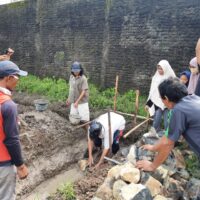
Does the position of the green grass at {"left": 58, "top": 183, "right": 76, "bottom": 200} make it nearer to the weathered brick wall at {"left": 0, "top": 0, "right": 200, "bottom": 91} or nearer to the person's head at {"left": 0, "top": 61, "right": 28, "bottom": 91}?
the person's head at {"left": 0, "top": 61, "right": 28, "bottom": 91}

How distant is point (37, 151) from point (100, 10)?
5.54 metres

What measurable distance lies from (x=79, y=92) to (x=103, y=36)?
3.39m

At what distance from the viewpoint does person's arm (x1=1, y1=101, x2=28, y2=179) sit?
2.89 m

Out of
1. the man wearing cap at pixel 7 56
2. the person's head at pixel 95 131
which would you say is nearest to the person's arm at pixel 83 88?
the person's head at pixel 95 131

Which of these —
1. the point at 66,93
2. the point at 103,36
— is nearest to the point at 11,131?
the point at 66,93

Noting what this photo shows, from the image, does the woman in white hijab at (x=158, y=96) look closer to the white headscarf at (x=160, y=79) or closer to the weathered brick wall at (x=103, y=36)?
the white headscarf at (x=160, y=79)

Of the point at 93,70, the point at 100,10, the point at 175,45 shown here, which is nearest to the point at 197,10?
the point at 175,45

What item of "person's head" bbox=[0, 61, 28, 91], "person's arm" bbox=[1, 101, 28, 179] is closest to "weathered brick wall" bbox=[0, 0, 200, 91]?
"person's head" bbox=[0, 61, 28, 91]

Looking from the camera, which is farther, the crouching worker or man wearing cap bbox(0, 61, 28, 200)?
the crouching worker

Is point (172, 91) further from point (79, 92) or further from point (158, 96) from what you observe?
point (79, 92)

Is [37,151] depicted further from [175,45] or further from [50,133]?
[175,45]

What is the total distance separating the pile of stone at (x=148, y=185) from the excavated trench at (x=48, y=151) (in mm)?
782

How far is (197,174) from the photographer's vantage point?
172 inches

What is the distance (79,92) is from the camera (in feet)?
21.9
